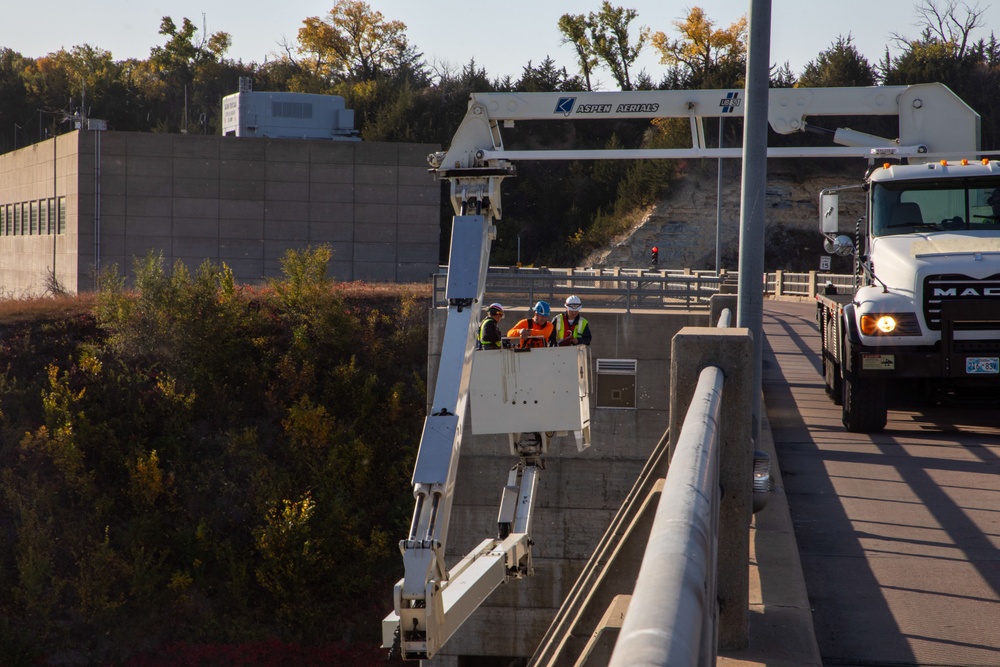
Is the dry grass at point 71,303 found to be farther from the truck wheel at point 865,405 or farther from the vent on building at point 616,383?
the truck wheel at point 865,405

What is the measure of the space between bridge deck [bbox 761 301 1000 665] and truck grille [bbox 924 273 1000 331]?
1.26 metres

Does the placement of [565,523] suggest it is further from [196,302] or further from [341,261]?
[341,261]

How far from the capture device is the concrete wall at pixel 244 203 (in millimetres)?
36719

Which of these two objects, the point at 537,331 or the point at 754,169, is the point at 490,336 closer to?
the point at 537,331

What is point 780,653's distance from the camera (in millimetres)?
4281

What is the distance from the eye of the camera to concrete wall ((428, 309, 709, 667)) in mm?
22688

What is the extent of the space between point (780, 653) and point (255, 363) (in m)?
25.7

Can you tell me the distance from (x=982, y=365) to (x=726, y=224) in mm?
52824

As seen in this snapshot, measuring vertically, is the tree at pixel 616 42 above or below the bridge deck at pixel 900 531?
above

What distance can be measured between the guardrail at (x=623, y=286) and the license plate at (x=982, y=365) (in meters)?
4.77

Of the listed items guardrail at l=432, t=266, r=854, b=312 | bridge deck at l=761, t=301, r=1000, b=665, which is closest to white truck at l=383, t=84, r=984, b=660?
bridge deck at l=761, t=301, r=1000, b=665

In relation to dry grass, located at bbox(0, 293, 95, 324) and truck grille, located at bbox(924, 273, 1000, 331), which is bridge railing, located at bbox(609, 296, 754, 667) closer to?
truck grille, located at bbox(924, 273, 1000, 331)

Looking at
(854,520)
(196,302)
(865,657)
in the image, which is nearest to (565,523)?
(196,302)

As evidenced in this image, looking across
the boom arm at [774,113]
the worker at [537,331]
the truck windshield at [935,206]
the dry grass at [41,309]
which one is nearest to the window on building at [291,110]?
the dry grass at [41,309]
